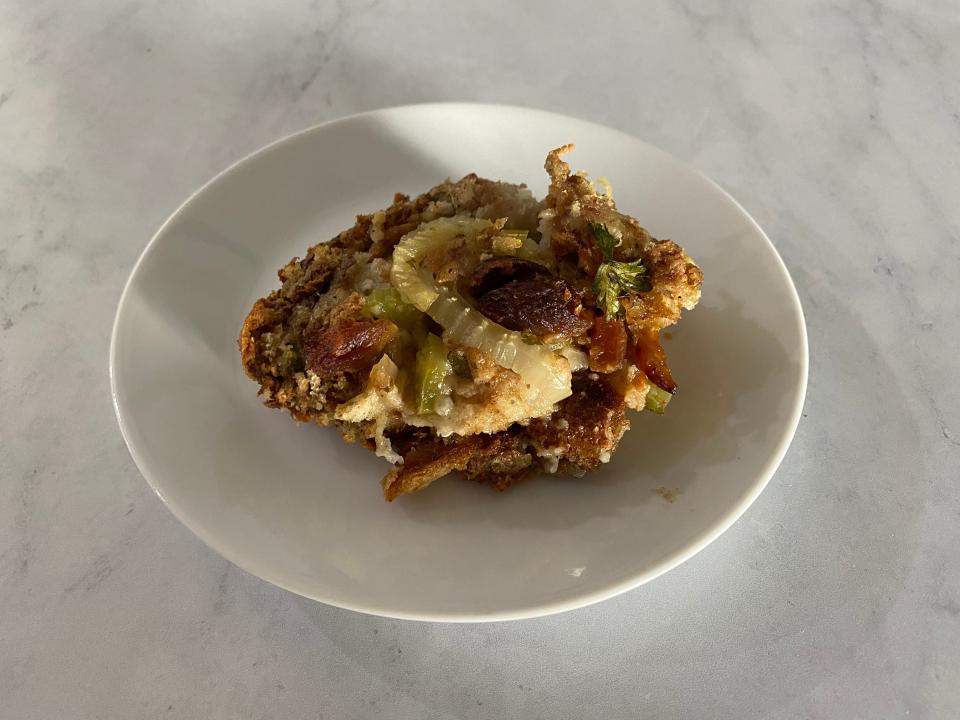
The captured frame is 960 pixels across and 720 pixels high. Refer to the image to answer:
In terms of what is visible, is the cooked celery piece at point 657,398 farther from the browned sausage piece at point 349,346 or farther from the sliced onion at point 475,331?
the browned sausage piece at point 349,346

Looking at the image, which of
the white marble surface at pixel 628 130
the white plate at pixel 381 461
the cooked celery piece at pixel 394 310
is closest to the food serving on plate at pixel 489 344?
the cooked celery piece at pixel 394 310

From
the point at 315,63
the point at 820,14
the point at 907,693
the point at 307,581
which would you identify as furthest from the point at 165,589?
the point at 820,14

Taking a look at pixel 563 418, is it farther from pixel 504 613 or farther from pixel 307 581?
pixel 307 581

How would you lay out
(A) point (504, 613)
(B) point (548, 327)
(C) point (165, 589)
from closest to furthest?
(A) point (504, 613) → (B) point (548, 327) → (C) point (165, 589)

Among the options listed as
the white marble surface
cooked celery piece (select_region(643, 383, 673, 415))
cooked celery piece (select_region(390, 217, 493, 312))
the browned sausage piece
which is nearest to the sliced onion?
cooked celery piece (select_region(390, 217, 493, 312))

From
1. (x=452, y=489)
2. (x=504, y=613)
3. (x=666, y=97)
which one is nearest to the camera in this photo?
(x=504, y=613)

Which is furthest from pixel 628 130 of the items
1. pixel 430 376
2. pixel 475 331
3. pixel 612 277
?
pixel 430 376

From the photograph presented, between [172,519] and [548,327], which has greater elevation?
[548,327]
